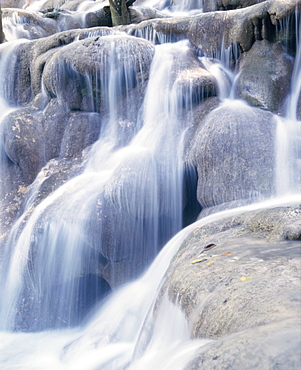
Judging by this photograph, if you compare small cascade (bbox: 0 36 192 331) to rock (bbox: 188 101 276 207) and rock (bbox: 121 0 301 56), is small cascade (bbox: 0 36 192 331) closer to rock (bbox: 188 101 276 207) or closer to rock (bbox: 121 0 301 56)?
rock (bbox: 188 101 276 207)

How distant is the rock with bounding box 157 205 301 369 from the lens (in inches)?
78.2

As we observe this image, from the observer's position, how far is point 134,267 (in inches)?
239

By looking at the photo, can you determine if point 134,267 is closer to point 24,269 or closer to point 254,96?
point 24,269

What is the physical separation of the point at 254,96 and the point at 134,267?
3791 mm

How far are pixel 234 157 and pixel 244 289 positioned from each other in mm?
3474

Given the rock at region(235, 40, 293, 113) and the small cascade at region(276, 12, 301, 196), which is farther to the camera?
the rock at region(235, 40, 293, 113)

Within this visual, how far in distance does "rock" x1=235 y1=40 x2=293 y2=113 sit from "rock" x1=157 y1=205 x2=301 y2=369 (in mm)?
3929

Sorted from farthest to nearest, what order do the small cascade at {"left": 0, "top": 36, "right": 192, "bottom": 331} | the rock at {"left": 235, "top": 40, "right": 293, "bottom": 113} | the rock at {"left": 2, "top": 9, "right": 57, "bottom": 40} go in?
the rock at {"left": 2, "top": 9, "right": 57, "bottom": 40}
the rock at {"left": 235, "top": 40, "right": 293, "bottom": 113}
the small cascade at {"left": 0, "top": 36, "right": 192, "bottom": 331}

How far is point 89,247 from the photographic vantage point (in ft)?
19.9

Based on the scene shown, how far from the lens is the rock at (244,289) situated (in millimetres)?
1985

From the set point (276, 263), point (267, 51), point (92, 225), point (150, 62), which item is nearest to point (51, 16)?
point (150, 62)

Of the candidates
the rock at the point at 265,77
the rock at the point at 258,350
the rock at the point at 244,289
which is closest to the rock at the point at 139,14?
the rock at the point at 265,77

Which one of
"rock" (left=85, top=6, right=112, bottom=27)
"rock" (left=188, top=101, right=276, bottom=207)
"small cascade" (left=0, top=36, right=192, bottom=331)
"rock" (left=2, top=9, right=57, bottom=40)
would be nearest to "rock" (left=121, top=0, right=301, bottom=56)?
"rock" (left=188, top=101, right=276, bottom=207)

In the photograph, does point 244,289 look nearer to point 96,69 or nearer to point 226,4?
point 96,69
